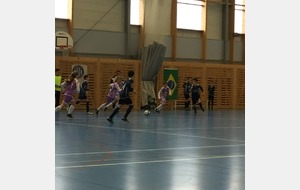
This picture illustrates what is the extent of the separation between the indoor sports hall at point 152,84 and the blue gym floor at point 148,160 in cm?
3

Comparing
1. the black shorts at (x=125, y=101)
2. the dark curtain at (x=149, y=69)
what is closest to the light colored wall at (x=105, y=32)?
the dark curtain at (x=149, y=69)

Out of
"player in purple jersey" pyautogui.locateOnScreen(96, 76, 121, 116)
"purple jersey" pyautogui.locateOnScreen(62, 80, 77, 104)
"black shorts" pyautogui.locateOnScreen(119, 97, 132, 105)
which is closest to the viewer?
"black shorts" pyautogui.locateOnScreen(119, 97, 132, 105)

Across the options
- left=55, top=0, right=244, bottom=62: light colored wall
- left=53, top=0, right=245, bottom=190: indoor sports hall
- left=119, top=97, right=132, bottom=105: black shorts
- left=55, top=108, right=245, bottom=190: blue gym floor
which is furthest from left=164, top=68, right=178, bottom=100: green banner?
left=55, top=108, right=245, bottom=190: blue gym floor

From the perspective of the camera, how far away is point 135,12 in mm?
32156

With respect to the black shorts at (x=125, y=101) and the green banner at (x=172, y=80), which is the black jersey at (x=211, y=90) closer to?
the green banner at (x=172, y=80)

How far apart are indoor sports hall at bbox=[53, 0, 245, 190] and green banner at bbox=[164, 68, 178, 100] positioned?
63mm

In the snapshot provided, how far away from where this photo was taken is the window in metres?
32.0

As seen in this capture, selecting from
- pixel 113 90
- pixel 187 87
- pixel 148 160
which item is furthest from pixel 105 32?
pixel 148 160

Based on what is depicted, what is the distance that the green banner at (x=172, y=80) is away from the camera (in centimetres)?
3222

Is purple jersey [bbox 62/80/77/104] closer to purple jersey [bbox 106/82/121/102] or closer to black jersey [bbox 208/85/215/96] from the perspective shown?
purple jersey [bbox 106/82/121/102]

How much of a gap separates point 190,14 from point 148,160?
26.7 meters

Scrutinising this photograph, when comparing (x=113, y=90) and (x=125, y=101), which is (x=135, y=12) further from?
(x=125, y=101)
